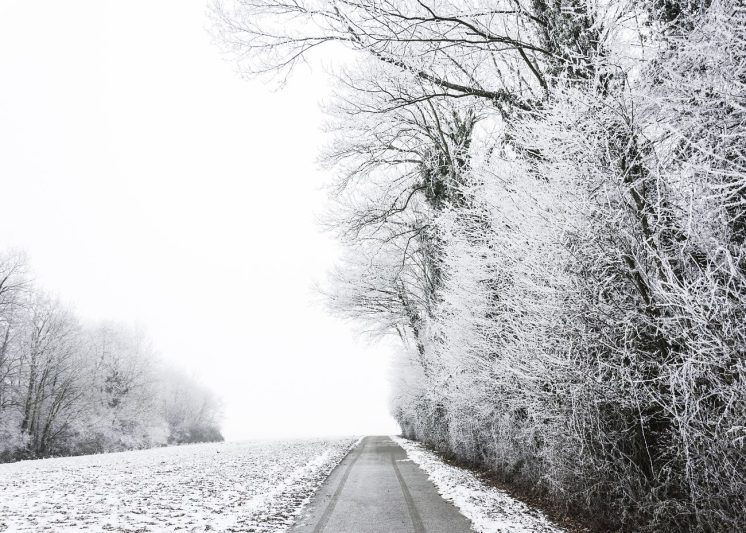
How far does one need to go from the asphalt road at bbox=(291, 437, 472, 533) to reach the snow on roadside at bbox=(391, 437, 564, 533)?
21 centimetres

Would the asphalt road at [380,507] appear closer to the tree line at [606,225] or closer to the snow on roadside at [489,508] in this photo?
the snow on roadside at [489,508]

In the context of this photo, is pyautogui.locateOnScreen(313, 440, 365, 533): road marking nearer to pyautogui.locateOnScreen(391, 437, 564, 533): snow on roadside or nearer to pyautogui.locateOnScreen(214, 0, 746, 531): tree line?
pyautogui.locateOnScreen(391, 437, 564, 533): snow on roadside

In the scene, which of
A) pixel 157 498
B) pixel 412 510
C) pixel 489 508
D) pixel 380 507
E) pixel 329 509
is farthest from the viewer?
pixel 157 498

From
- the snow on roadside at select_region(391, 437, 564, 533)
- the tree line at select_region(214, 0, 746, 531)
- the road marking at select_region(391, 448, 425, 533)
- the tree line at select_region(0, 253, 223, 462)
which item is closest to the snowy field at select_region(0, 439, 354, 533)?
the road marking at select_region(391, 448, 425, 533)

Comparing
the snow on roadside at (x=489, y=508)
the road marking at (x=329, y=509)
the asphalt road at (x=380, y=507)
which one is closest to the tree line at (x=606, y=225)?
the snow on roadside at (x=489, y=508)

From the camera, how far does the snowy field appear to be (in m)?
6.31

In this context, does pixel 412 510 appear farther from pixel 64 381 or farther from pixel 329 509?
pixel 64 381

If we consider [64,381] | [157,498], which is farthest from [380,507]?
[64,381]

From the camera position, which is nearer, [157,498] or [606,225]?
[606,225]

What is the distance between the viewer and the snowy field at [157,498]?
6.31 metres

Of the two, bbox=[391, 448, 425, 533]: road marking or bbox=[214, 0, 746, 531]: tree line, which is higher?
bbox=[214, 0, 746, 531]: tree line

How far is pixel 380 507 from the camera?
24.5ft

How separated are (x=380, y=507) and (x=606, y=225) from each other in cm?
584

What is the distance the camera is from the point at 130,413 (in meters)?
37.2
